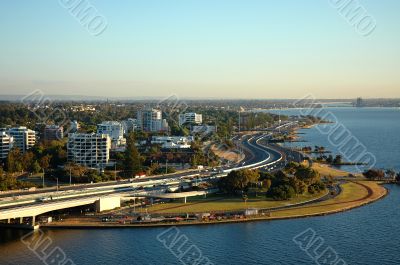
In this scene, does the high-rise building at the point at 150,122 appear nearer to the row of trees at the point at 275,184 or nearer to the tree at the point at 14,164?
the tree at the point at 14,164

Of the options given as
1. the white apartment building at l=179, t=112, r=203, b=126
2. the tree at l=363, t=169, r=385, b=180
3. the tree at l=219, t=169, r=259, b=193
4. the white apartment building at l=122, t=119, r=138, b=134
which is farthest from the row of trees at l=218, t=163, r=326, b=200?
the white apartment building at l=179, t=112, r=203, b=126

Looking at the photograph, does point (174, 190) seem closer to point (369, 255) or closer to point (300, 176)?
point (300, 176)

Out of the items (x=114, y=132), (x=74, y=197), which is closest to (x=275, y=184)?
(x=74, y=197)

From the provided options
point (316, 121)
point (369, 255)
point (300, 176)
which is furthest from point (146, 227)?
point (316, 121)

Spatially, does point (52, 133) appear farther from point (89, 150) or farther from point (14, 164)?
point (14, 164)

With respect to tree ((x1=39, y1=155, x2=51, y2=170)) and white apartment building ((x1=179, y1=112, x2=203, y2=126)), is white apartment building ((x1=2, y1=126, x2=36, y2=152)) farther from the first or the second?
white apartment building ((x1=179, y1=112, x2=203, y2=126))
